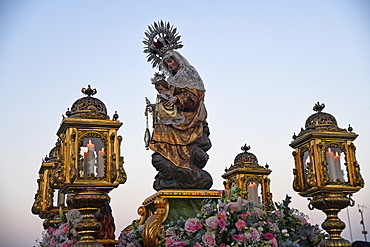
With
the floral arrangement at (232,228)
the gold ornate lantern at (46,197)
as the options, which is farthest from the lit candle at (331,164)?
the gold ornate lantern at (46,197)

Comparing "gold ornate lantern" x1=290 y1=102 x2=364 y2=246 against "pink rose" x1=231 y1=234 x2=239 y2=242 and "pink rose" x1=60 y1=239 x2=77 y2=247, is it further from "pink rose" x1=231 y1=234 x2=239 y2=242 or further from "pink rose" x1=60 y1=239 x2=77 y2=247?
"pink rose" x1=60 y1=239 x2=77 y2=247

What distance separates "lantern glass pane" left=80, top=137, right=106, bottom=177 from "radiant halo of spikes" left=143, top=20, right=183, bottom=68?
64.9 inches

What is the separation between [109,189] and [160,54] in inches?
91.6

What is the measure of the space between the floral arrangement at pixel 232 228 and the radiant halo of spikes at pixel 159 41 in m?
2.88

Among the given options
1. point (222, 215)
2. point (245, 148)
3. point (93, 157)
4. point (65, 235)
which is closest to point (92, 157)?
point (93, 157)

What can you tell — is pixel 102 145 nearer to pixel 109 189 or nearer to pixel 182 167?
pixel 109 189

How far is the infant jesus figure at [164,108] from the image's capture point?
7.41m

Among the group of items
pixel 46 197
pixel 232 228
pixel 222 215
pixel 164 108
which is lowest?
pixel 232 228

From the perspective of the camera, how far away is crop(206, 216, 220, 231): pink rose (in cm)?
562

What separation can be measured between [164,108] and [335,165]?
105 inches

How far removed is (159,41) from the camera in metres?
8.22

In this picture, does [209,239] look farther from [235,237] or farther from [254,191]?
[254,191]

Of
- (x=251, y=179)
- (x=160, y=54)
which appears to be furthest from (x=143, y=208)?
(x=251, y=179)

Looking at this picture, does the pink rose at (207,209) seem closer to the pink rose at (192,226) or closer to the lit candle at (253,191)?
the pink rose at (192,226)
